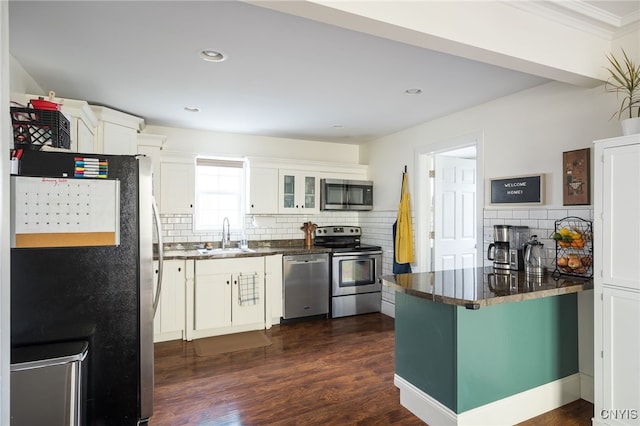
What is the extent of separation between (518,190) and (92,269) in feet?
10.3

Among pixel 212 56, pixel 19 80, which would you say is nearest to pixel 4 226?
pixel 212 56

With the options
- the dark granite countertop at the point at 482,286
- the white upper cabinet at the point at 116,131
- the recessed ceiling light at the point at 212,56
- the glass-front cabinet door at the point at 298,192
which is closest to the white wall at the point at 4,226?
the recessed ceiling light at the point at 212,56

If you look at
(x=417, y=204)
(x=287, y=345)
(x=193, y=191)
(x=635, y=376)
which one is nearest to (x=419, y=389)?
(x=635, y=376)

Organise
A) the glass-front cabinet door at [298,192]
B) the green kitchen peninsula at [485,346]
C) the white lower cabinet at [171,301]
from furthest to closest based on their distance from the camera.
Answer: the glass-front cabinet door at [298,192], the white lower cabinet at [171,301], the green kitchen peninsula at [485,346]

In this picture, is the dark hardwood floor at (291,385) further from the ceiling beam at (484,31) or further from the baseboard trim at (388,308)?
the ceiling beam at (484,31)

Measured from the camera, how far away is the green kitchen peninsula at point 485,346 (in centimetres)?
215

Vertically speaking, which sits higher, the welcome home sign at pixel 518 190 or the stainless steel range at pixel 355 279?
the welcome home sign at pixel 518 190

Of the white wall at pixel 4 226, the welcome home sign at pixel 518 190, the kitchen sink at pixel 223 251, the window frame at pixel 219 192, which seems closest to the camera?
the white wall at pixel 4 226

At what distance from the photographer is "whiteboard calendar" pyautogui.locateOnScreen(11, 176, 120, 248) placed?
5.65ft

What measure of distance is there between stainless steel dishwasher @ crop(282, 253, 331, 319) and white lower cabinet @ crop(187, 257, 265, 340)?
325 millimetres

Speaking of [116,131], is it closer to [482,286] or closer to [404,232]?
[404,232]

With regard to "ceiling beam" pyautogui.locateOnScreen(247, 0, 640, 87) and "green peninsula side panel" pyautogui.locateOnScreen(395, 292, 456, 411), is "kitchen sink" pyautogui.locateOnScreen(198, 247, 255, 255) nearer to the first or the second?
"green peninsula side panel" pyautogui.locateOnScreen(395, 292, 456, 411)

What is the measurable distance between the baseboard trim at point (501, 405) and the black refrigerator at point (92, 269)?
166 cm

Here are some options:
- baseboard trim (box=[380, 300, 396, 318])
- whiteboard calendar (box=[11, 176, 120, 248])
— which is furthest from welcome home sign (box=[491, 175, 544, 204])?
whiteboard calendar (box=[11, 176, 120, 248])
